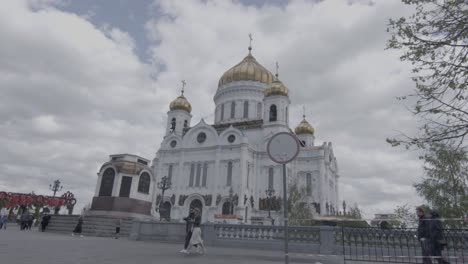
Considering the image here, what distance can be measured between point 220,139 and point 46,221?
23.4 metres

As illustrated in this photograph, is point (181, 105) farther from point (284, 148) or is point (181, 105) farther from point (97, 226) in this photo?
point (284, 148)

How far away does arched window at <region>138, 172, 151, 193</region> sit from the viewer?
69.6ft

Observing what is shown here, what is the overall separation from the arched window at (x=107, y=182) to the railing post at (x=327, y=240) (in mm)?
14366

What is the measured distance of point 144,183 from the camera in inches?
850

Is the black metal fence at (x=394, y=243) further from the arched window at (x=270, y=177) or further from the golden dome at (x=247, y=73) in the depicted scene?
the golden dome at (x=247, y=73)

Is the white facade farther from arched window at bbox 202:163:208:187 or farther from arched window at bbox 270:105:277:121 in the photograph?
arched window at bbox 270:105:277:121

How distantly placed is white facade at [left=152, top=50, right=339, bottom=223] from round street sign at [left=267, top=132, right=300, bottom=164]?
1193 inches

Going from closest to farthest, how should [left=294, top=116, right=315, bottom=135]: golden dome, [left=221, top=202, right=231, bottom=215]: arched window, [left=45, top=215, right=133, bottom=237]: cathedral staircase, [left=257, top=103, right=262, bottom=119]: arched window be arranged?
[left=45, top=215, right=133, bottom=237]: cathedral staircase, [left=221, top=202, right=231, bottom=215]: arched window, [left=257, top=103, right=262, bottom=119]: arched window, [left=294, top=116, right=315, bottom=135]: golden dome

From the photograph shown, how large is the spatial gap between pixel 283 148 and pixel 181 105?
44143 mm

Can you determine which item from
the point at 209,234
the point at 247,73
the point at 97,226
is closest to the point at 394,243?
the point at 209,234

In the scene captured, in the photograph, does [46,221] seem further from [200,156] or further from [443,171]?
[443,171]

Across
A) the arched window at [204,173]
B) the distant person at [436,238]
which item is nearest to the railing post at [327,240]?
the distant person at [436,238]

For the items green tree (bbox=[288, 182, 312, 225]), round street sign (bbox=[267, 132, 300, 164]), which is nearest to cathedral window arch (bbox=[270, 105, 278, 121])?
green tree (bbox=[288, 182, 312, 225])

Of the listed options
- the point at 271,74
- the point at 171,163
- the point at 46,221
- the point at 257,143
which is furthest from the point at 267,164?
the point at 46,221
